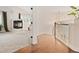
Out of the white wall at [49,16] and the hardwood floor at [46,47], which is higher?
the white wall at [49,16]

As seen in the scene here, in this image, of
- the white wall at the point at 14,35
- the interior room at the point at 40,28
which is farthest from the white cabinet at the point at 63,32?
the white wall at the point at 14,35

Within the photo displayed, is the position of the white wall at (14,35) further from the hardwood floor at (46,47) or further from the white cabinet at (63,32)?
the white cabinet at (63,32)

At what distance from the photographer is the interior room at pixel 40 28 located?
199 cm

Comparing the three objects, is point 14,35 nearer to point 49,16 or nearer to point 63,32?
point 49,16

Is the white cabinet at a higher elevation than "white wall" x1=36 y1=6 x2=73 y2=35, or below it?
below

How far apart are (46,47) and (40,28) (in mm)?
231

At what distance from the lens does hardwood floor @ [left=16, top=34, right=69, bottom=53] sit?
201 centimetres

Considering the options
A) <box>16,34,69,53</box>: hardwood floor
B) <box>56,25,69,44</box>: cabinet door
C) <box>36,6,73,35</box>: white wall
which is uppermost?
<box>36,6,73,35</box>: white wall

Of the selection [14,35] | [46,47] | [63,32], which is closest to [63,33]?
[63,32]

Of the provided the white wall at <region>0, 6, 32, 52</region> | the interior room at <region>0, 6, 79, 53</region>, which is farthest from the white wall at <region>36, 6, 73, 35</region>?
the white wall at <region>0, 6, 32, 52</region>

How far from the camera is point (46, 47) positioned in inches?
79.2

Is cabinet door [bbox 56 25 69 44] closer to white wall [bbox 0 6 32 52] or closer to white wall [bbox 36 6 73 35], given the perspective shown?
white wall [bbox 36 6 73 35]

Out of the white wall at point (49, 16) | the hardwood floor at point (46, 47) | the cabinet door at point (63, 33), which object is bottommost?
the hardwood floor at point (46, 47)

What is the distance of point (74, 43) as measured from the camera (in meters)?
2.01
